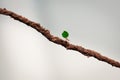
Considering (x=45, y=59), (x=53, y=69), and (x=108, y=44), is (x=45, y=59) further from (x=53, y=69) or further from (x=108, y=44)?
(x=108, y=44)

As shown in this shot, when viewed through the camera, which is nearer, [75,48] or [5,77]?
[75,48]

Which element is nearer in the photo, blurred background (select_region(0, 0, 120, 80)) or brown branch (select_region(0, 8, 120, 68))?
brown branch (select_region(0, 8, 120, 68))

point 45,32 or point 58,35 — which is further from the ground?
point 58,35

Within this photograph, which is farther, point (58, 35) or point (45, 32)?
point (58, 35)

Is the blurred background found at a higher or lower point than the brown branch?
higher

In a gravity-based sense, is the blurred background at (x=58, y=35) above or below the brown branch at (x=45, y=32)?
above

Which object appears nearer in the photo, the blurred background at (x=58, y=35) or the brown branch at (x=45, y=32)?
the brown branch at (x=45, y=32)

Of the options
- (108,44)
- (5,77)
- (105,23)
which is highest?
(105,23)

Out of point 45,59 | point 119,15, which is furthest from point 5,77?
point 119,15
